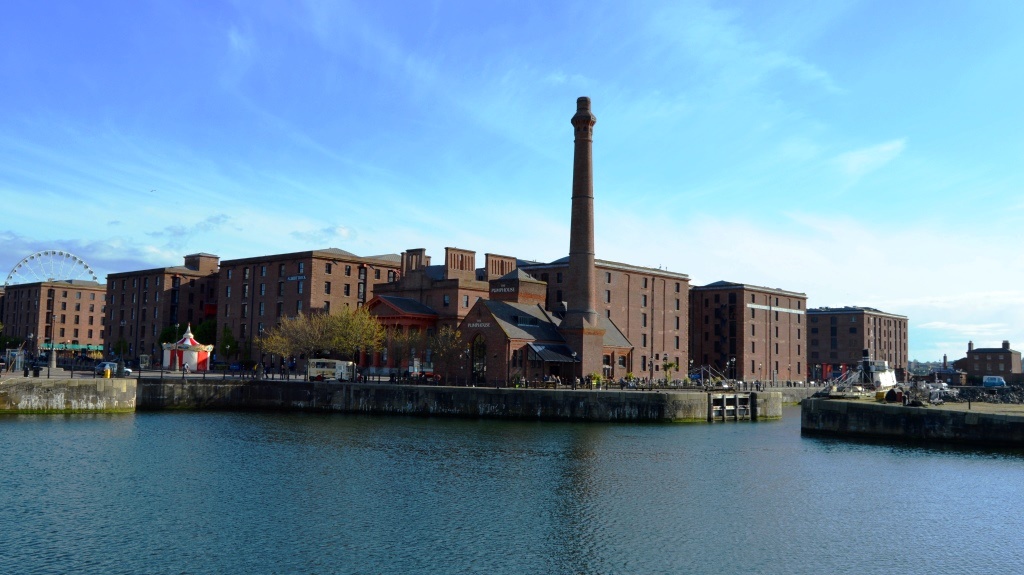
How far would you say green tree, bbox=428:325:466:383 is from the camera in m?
80.1

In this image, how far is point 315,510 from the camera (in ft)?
105

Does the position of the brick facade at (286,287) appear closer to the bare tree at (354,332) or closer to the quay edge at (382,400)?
the bare tree at (354,332)

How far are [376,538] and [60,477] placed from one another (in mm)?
17367

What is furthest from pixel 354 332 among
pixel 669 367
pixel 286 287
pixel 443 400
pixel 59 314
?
pixel 59 314

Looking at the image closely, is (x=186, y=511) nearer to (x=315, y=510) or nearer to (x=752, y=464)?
(x=315, y=510)

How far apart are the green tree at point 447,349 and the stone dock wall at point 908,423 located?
3270cm

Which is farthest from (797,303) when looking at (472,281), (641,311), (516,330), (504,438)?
(504,438)

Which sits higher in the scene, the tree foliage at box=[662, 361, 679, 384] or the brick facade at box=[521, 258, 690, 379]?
the brick facade at box=[521, 258, 690, 379]

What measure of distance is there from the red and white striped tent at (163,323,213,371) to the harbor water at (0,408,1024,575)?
43697 millimetres

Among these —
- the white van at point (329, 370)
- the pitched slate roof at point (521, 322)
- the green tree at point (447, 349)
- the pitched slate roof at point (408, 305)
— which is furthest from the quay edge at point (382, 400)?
the pitched slate roof at point (408, 305)

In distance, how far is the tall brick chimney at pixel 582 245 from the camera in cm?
7775

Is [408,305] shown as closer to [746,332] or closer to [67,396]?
[67,396]

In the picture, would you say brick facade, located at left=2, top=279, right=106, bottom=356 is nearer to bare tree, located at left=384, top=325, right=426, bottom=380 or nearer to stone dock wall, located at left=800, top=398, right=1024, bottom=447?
bare tree, located at left=384, top=325, right=426, bottom=380

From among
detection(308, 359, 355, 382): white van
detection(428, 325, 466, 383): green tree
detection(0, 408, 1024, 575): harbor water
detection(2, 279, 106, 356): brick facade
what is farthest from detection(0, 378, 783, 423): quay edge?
detection(2, 279, 106, 356): brick facade
